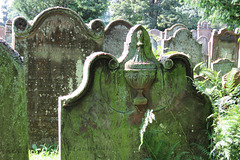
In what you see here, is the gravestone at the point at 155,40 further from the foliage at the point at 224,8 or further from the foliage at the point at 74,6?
the foliage at the point at 74,6

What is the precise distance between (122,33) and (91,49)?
1356 mm

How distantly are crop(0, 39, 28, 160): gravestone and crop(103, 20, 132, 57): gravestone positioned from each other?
4.28m

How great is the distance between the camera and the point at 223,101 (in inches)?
128

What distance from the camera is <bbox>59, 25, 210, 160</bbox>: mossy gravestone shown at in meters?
3.17

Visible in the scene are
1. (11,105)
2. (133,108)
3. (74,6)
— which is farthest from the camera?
(74,6)

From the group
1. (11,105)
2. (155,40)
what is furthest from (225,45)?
(11,105)

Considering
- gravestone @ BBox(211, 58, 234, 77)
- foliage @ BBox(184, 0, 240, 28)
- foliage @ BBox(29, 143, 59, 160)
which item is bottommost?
foliage @ BBox(29, 143, 59, 160)

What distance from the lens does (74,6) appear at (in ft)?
80.6

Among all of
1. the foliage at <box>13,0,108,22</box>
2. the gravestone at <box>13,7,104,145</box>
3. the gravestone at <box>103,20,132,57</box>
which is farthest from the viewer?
the foliage at <box>13,0,108,22</box>

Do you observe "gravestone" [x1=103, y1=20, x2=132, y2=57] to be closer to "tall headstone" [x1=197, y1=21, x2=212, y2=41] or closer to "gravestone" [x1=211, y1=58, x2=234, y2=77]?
"gravestone" [x1=211, y1=58, x2=234, y2=77]

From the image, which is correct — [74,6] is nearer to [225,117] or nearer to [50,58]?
[50,58]

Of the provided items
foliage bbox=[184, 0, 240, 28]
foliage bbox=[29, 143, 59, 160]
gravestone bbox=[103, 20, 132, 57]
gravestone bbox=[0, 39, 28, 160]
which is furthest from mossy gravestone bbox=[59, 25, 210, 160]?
foliage bbox=[184, 0, 240, 28]

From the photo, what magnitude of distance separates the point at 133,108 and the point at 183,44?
6.62m

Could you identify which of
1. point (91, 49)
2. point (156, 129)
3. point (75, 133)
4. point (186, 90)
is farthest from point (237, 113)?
point (91, 49)
